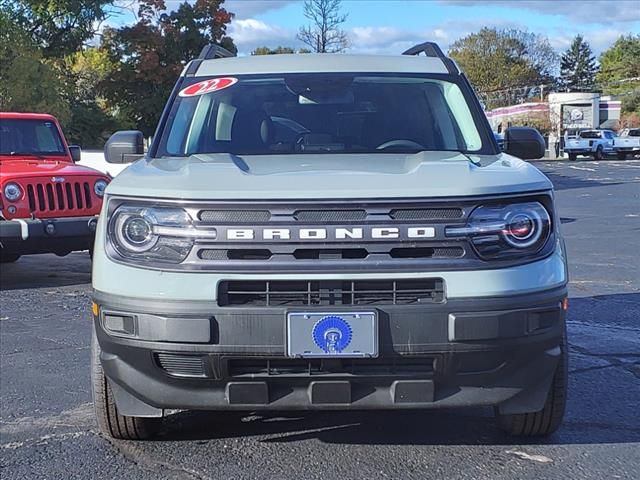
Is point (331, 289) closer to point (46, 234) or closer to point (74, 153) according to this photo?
point (46, 234)

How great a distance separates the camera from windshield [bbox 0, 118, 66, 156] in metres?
10.0

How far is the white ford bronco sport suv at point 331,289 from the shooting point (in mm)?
3256

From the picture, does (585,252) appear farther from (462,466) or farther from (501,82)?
(501,82)

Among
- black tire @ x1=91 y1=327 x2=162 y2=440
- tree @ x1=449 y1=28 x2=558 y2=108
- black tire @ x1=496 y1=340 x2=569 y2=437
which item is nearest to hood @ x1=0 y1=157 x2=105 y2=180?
black tire @ x1=91 y1=327 x2=162 y2=440

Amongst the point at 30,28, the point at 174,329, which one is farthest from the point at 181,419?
the point at 30,28

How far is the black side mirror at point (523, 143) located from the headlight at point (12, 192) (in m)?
5.40

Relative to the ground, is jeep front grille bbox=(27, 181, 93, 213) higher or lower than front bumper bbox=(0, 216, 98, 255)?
higher

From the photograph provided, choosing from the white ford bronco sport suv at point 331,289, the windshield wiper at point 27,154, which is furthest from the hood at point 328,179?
the windshield wiper at point 27,154

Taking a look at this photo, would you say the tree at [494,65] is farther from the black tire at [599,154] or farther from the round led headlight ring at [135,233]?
the round led headlight ring at [135,233]

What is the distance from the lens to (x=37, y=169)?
9.15 m

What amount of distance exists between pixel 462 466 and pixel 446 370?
0.66 m

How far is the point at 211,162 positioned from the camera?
3908 mm

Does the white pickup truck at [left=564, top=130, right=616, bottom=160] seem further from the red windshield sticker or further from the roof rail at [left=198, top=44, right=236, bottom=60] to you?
the red windshield sticker

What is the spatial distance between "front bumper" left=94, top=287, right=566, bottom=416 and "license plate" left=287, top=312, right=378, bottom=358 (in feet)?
0.11
